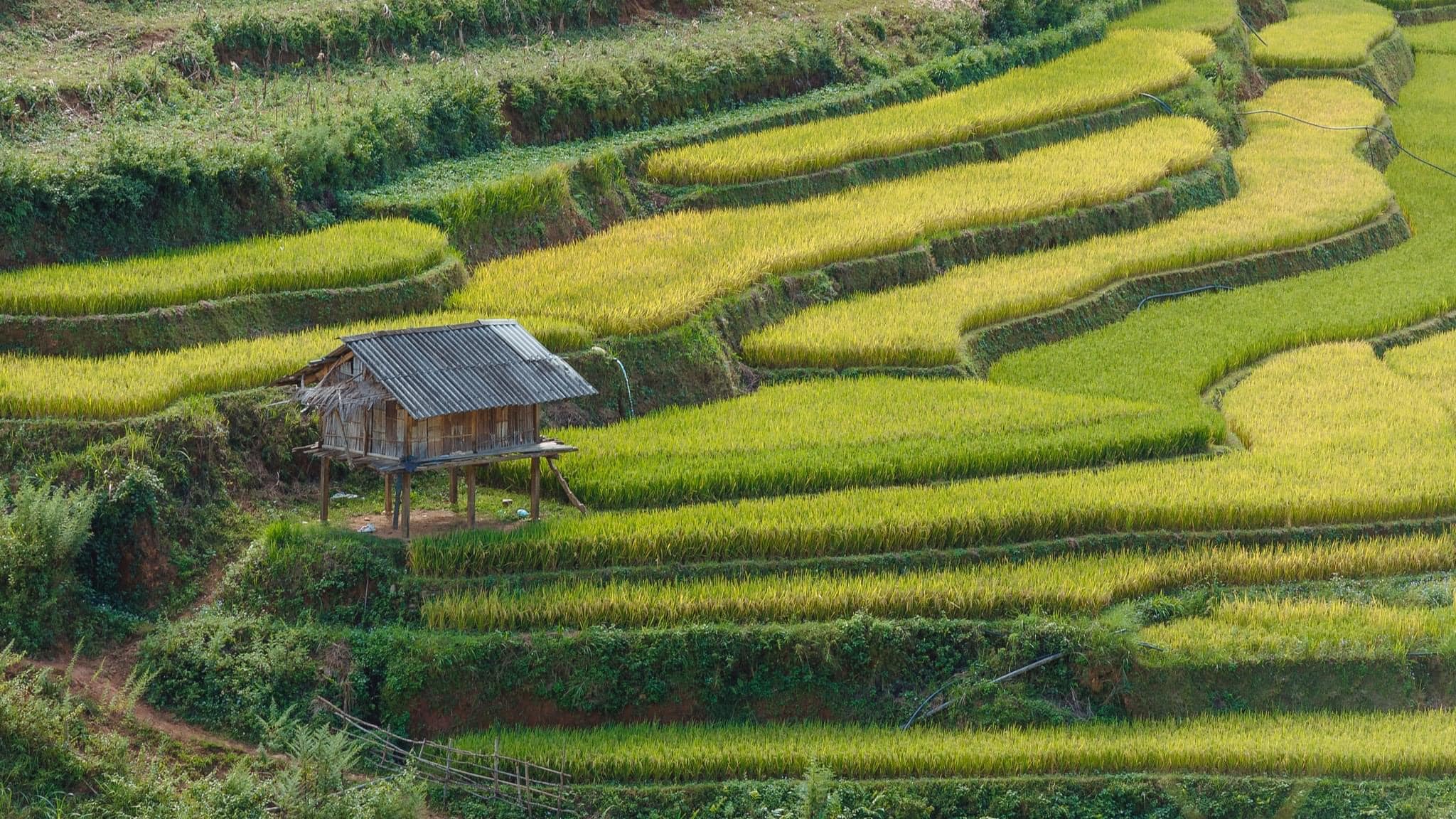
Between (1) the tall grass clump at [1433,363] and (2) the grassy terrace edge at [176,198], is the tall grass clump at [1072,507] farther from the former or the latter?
(2) the grassy terrace edge at [176,198]

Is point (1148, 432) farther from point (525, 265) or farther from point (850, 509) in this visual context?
point (525, 265)

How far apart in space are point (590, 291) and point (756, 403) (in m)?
2.09

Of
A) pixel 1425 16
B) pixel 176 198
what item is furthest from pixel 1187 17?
pixel 176 198

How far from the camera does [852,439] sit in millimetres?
17438

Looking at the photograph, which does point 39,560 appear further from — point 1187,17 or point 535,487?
point 1187,17

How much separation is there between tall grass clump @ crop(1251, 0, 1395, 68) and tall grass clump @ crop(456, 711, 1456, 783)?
23035 mm

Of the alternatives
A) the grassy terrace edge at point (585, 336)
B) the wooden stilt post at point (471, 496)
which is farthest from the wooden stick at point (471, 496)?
the grassy terrace edge at point (585, 336)

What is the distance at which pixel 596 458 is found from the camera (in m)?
16.4

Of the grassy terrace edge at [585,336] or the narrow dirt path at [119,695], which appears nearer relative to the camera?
the narrow dirt path at [119,695]

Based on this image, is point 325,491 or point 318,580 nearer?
point 318,580

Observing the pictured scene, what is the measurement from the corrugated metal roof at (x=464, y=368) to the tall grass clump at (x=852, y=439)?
1234 millimetres

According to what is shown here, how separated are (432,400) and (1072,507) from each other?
5.55m

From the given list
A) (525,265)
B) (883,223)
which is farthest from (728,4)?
(525,265)

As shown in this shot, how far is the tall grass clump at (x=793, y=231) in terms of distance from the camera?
1873 centimetres
